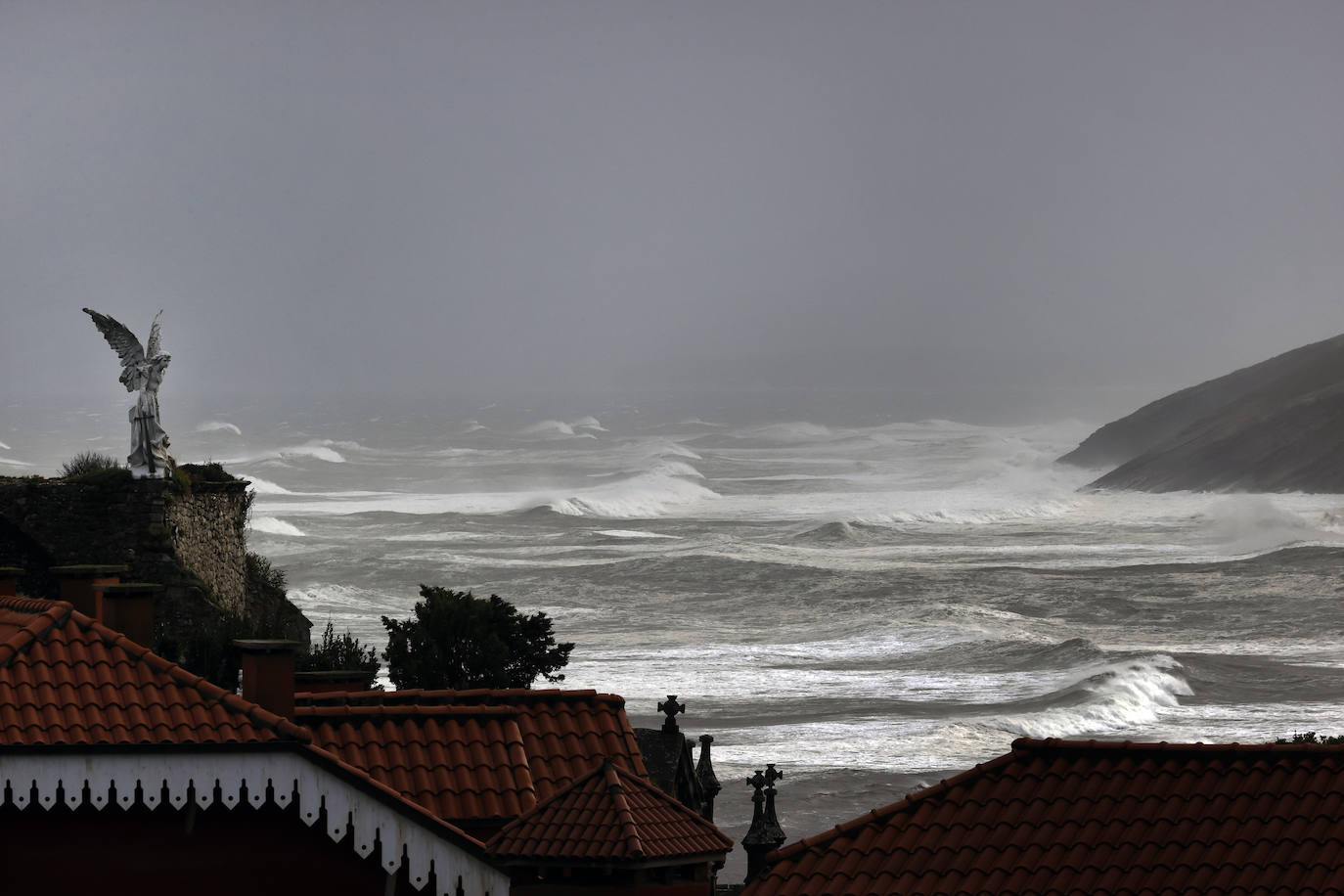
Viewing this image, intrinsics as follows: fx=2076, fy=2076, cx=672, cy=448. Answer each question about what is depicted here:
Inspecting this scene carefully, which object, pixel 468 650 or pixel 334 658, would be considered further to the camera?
pixel 468 650

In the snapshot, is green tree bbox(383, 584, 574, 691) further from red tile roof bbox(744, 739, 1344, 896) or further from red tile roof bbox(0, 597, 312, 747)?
red tile roof bbox(744, 739, 1344, 896)

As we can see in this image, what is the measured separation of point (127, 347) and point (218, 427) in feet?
507

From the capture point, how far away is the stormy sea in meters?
33.4

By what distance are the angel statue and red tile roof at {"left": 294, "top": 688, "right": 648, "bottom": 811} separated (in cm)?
1532

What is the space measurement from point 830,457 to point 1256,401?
33606mm

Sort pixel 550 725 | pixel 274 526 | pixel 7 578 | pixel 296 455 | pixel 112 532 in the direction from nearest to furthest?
pixel 550 725 < pixel 7 578 < pixel 112 532 < pixel 274 526 < pixel 296 455

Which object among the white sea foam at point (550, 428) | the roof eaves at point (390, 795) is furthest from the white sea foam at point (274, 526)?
the white sea foam at point (550, 428)

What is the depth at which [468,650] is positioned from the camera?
2606cm

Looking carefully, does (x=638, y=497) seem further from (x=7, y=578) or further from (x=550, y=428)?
(x=7, y=578)

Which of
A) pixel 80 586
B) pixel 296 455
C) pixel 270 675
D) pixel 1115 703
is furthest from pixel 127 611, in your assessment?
pixel 296 455

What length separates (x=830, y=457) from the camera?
163 m

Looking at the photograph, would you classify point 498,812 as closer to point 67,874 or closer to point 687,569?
point 67,874

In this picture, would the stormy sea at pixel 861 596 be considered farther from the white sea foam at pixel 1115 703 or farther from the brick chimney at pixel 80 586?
the brick chimney at pixel 80 586

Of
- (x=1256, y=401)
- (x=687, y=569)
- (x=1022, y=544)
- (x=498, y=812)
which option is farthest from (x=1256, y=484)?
(x=498, y=812)
